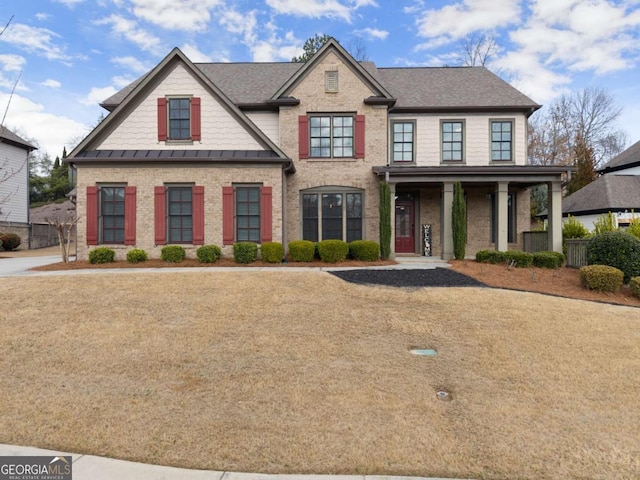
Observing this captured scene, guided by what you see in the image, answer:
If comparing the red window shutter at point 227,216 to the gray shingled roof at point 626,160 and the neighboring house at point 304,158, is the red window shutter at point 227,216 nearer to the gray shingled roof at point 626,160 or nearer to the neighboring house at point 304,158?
the neighboring house at point 304,158

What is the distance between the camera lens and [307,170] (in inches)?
651

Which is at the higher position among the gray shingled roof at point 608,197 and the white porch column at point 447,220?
the gray shingled roof at point 608,197

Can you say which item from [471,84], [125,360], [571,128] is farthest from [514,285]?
[571,128]

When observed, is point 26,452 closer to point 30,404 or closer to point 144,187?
point 30,404

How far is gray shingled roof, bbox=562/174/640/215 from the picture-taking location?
23203mm

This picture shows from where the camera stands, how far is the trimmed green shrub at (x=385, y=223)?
15.2 m

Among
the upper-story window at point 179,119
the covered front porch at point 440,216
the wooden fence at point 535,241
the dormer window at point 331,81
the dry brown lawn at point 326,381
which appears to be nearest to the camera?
the dry brown lawn at point 326,381

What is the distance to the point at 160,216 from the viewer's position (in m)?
14.7

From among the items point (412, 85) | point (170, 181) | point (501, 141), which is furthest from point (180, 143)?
point (501, 141)

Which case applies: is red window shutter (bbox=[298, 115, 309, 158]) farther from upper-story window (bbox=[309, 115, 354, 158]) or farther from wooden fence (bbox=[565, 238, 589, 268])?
wooden fence (bbox=[565, 238, 589, 268])

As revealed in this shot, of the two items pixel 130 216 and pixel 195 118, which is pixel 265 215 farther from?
pixel 130 216

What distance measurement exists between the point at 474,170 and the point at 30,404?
49.3ft

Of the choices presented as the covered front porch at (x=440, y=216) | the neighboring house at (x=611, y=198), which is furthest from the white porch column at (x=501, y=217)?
the neighboring house at (x=611, y=198)

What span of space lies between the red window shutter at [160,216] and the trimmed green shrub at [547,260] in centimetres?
1373
